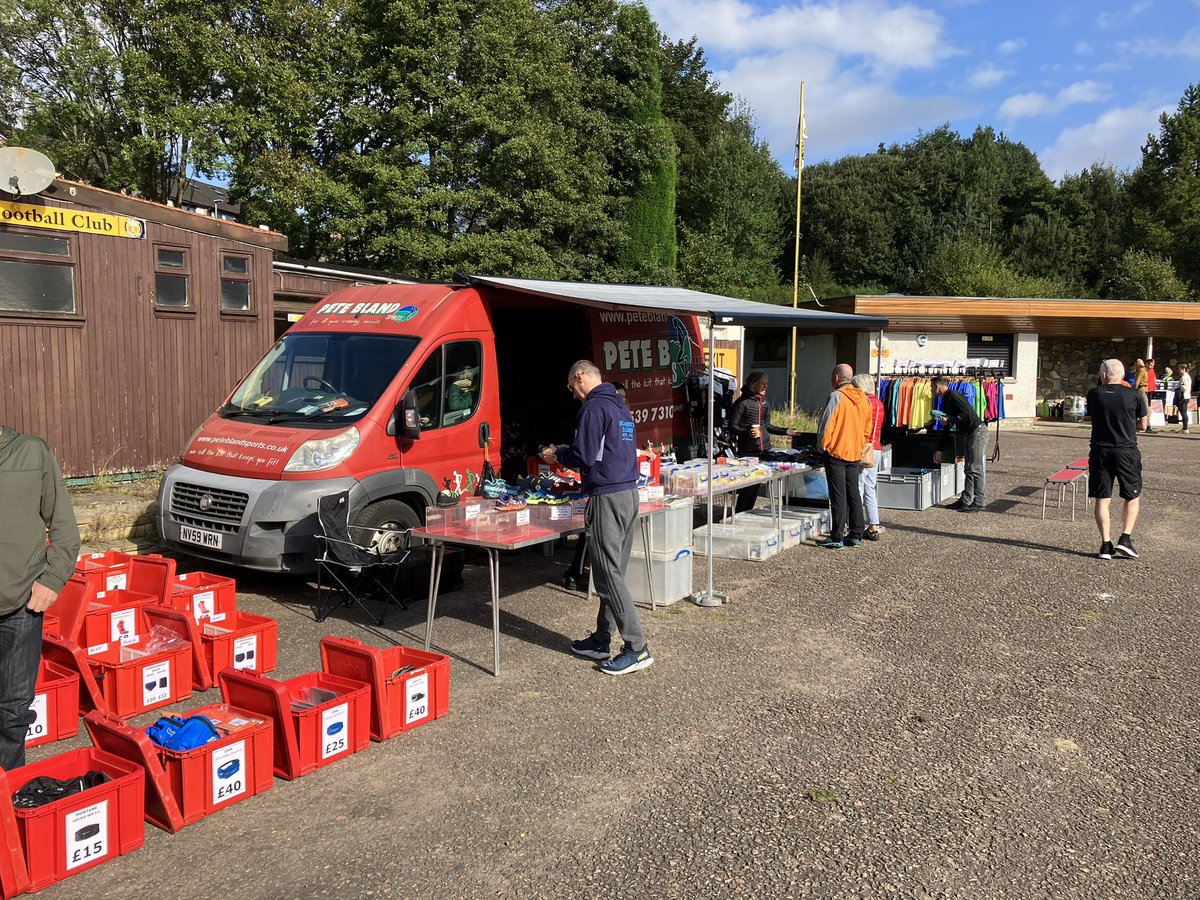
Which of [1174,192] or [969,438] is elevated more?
[1174,192]

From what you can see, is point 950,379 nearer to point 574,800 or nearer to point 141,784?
point 574,800

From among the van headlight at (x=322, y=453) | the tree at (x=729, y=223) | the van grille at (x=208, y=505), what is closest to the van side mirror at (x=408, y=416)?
the van headlight at (x=322, y=453)

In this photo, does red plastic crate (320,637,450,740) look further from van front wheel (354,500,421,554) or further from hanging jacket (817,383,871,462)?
hanging jacket (817,383,871,462)

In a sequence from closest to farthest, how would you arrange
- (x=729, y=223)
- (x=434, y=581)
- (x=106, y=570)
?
(x=434, y=581)
(x=106, y=570)
(x=729, y=223)

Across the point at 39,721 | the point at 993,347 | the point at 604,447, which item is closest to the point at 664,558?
the point at 604,447

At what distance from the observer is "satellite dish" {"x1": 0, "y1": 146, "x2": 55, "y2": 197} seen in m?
8.25

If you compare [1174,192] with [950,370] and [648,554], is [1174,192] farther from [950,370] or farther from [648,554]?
[648,554]

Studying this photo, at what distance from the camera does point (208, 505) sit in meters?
6.80

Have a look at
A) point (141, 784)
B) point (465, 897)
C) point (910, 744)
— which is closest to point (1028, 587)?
point (910, 744)

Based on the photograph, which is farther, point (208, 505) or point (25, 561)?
point (208, 505)

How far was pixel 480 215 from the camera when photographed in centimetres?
2277

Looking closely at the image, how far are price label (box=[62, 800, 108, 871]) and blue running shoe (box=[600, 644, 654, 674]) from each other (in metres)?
2.82

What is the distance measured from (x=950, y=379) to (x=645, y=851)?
30.8ft

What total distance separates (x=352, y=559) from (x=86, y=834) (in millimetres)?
3028
